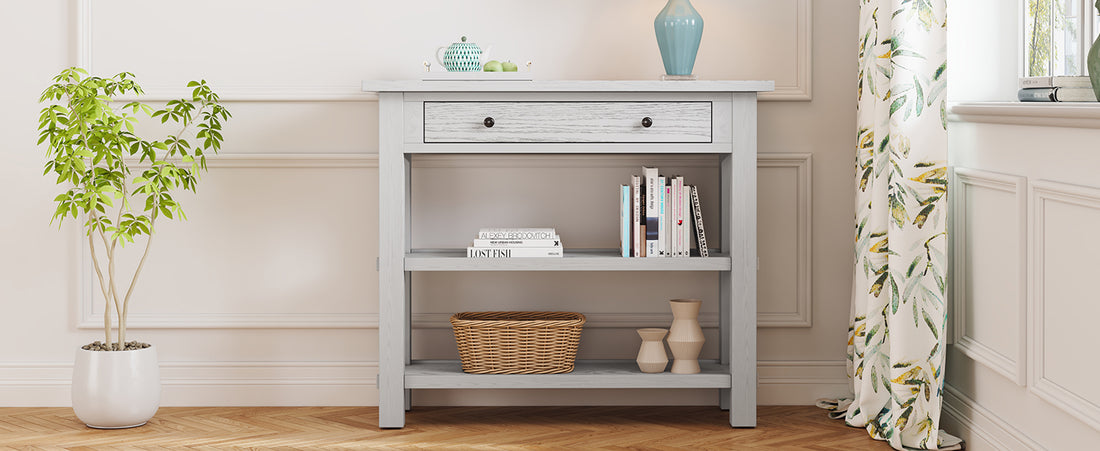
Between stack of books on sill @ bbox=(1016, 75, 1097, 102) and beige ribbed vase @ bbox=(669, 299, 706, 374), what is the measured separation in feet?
3.16

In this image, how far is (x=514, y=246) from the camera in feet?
8.04

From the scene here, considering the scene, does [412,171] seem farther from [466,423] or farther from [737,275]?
[737,275]

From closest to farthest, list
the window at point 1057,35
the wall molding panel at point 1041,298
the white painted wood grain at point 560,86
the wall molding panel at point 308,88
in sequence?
the wall molding panel at point 1041,298 < the window at point 1057,35 < the white painted wood grain at point 560,86 < the wall molding panel at point 308,88

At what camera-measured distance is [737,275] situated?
242 cm

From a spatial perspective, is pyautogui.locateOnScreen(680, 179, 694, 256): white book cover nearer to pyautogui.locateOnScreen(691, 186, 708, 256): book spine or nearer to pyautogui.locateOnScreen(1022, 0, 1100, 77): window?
pyautogui.locateOnScreen(691, 186, 708, 256): book spine

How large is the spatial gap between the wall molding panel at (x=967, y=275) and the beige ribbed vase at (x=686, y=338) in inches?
25.4

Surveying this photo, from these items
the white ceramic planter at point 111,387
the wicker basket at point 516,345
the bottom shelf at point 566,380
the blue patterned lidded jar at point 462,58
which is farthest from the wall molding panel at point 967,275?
the white ceramic planter at point 111,387

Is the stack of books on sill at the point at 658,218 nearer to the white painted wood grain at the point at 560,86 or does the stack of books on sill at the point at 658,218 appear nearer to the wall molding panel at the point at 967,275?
the white painted wood grain at the point at 560,86

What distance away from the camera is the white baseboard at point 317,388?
276 centimetres

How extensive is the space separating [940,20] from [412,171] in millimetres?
1455

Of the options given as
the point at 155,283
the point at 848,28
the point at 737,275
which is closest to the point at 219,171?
the point at 155,283

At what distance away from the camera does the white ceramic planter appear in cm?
245

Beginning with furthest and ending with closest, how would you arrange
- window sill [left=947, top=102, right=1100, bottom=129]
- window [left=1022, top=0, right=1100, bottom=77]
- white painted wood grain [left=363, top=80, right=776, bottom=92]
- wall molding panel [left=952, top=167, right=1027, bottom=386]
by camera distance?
white painted wood grain [left=363, top=80, right=776, bottom=92]
window [left=1022, top=0, right=1100, bottom=77]
wall molding panel [left=952, top=167, right=1027, bottom=386]
window sill [left=947, top=102, right=1100, bottom=129]

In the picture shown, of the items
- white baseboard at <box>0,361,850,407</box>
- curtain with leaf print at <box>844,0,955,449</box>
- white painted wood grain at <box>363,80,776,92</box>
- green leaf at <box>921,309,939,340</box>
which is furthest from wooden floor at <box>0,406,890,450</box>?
white painted wood grain at <box>363,80,776,92</box>
